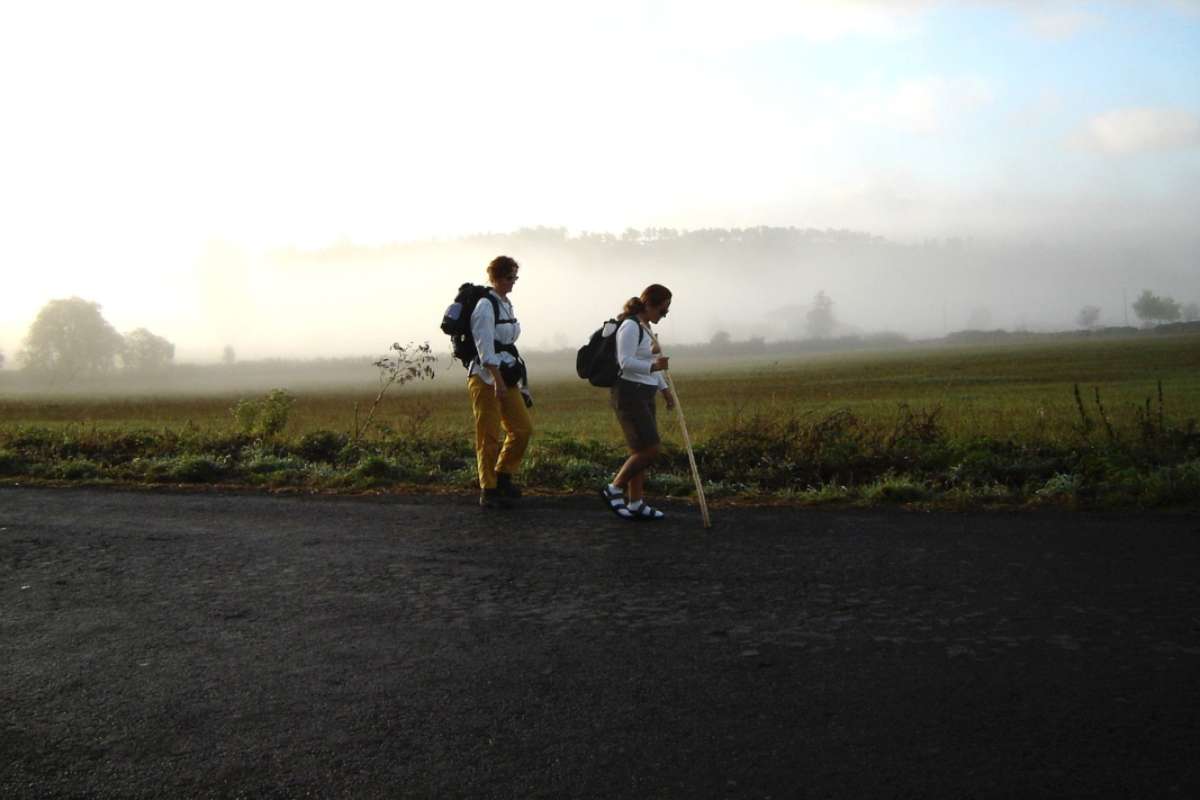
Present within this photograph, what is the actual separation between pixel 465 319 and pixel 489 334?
0.31 m

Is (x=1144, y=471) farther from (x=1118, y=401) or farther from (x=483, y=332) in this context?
(x=1118, y=401)

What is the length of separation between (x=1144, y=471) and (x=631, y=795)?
804 centimetres

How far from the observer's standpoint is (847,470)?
1091 centimetres

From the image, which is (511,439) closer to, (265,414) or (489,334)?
(489,334)

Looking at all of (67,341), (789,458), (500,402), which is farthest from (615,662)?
(67,341)

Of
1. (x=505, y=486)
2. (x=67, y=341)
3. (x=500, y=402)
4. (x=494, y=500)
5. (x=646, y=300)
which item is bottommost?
(x=494, y=500)

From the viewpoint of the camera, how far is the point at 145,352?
142875 millimetres

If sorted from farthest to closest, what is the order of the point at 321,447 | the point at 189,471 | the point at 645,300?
the point at 321,447
the point at 189,471
the point at 645,300

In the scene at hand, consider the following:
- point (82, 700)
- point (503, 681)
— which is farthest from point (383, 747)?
point (82, 700)

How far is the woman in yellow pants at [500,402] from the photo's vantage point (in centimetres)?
920

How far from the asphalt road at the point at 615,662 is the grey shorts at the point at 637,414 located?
952 millimetres

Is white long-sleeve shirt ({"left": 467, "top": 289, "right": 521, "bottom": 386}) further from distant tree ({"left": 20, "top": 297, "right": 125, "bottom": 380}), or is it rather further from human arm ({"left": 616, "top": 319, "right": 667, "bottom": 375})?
distant tree ({"left": 20, "top": 297, "right": 125, "bottom": 380})

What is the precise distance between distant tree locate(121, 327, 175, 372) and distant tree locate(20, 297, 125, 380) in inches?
233

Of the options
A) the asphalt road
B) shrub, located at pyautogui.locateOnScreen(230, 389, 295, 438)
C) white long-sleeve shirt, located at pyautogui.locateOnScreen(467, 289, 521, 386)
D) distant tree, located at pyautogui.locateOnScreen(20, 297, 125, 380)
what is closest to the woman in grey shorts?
the asphalt road
